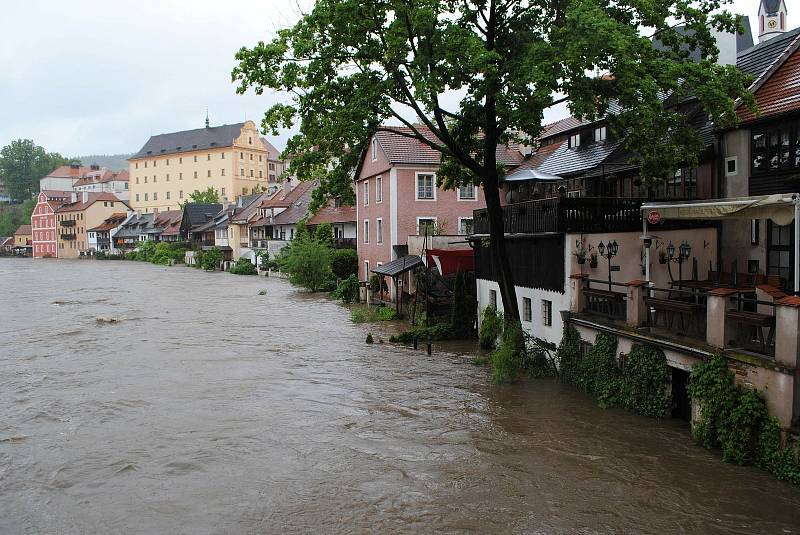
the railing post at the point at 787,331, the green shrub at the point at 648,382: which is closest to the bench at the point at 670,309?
the green shrub at the point at 648,382

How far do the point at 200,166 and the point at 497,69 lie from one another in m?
116

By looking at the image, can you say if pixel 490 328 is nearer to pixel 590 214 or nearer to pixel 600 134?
pixel 590 214

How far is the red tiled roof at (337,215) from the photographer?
52.4m

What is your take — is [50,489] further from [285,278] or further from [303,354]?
[285,278]

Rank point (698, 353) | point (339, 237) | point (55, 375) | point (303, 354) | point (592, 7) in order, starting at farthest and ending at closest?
point (339, 237)
point (303, 354)
point (55, 375)
point (592, 7)
point (698, 353)

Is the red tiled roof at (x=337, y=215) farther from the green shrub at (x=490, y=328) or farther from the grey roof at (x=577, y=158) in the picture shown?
the green shrub at (x=490, y=328)

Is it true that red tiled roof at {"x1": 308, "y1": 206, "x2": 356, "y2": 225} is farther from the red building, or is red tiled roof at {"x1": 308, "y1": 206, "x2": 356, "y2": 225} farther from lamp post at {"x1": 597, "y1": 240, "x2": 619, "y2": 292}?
the red building

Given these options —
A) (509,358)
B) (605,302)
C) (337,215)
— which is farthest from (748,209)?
(337,215)

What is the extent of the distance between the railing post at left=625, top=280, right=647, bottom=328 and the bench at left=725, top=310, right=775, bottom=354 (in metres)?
2.84

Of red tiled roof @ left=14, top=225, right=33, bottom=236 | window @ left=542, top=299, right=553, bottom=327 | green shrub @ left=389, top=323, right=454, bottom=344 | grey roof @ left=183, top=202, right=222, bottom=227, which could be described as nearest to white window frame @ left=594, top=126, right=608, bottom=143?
green shrub @ left=389, top=323, right=454, bottom=344

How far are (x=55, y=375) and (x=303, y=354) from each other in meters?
8.15

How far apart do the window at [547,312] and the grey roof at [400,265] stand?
12.1 meters

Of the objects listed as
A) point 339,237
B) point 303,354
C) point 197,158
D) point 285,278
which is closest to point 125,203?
point 197,158

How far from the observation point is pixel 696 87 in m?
15.9
